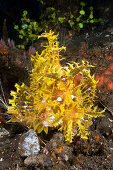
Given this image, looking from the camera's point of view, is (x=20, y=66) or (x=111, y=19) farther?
(x=111, y=19)

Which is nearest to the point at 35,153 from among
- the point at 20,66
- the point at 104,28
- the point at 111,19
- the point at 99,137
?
the point at 99,137

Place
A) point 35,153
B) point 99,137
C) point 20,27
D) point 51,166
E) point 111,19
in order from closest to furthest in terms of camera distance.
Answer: point 51,166 < point 35,153 < point 99,137 < point 111,19 < point 20,27

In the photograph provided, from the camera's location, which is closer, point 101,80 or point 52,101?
point 52,101

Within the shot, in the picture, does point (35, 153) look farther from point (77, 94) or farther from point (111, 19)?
point (111, 19)

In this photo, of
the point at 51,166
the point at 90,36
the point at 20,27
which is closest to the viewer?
the point at 51,166

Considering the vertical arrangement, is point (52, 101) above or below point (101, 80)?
below

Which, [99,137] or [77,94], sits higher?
[77,94]

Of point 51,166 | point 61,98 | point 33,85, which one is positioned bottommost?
point 51,166

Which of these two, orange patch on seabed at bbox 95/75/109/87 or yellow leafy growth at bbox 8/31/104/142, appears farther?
orange patch on seabed at bbox 95/75/109/87

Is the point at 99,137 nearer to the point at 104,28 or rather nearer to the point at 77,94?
the point at 77,94

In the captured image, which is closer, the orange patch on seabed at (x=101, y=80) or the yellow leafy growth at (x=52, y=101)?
the yellow leafy growth at (x=52, y=101)
